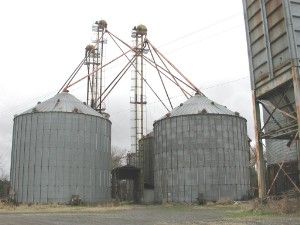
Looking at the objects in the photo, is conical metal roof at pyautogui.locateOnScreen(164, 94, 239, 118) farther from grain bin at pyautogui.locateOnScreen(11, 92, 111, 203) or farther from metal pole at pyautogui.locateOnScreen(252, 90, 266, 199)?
metal pole at pyautogui.locateOnScreen(252, 90, 266, 199)

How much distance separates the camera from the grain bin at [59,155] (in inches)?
1540

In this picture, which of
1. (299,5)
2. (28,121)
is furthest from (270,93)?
(28,121)

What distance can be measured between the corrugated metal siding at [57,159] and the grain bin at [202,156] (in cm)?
642

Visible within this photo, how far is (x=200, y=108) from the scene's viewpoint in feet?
142

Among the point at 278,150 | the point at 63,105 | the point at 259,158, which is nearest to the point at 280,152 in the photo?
the point at 278,150

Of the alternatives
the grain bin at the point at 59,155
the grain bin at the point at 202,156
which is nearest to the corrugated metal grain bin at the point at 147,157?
the grain bin at the point at 202,156

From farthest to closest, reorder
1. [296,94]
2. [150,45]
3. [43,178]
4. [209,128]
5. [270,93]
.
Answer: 1. [150,45]
2. [209,128]
3. [43,178]
4. [270,93]
5. [296,94]

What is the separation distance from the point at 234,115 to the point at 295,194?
19.4 m

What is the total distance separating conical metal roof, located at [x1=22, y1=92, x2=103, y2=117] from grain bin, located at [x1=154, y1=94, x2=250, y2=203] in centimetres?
845

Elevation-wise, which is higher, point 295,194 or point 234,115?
point 234,115

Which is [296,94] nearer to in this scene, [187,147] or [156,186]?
[187,147]

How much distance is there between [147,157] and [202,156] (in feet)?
43.1

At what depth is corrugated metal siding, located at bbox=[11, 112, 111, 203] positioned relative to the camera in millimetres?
39062

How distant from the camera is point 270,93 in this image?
78.1ft
